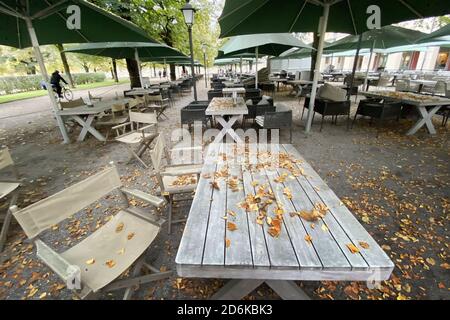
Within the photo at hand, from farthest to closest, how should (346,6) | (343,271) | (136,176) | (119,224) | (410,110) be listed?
(410,110) < (346,6) < (136,176) < (119,224) < (343,271)

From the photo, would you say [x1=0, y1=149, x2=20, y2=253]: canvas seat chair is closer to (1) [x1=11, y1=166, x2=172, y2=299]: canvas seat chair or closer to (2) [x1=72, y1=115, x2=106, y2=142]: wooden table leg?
(1) [x1=11, y1=166, x2=172, y2=299]: canvas seat chair

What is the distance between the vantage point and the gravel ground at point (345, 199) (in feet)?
6.02

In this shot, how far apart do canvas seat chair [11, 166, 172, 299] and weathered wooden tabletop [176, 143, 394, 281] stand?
58 centimetres

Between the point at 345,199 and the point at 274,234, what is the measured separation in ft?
7.03

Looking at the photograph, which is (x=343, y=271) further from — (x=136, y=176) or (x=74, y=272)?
(x=136, y=176)

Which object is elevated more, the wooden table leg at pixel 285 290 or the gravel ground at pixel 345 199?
the wooden table leg at pixel 285 290

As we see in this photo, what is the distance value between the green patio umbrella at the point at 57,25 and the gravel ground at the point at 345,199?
6.25 feet

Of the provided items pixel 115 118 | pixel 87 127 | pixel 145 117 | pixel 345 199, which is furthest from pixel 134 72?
pixel 345 199

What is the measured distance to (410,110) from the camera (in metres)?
5.92

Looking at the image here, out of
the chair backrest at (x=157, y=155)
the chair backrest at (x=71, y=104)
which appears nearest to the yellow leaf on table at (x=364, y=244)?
the chair backrest at (x=157, y=155)

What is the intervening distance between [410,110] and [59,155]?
923 centimetres

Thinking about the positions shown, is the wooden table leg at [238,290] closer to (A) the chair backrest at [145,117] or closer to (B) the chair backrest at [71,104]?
(A) the chair backrest at [145,117]

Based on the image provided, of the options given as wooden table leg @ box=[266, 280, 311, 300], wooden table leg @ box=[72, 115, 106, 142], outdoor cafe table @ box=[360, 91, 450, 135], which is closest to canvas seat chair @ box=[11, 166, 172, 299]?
wooden table leg @ box=[266, 280, 311, 300]
